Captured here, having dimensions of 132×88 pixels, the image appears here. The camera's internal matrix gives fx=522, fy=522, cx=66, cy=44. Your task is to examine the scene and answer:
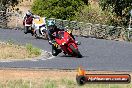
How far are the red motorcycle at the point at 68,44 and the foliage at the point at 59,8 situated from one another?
21.7 m

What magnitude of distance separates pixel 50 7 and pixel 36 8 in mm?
2208

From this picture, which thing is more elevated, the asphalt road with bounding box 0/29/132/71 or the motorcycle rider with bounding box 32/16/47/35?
the motorcycle rider with bounding box 32/16/47/35

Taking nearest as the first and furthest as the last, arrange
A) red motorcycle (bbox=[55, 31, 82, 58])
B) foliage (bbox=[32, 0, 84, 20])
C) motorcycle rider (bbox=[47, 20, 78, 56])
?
red motorcycle (bbox=[55, 31, 82, 58]) → motorcycle rider (bbox=[47, 20, 78, 56]) → foliage (bbox=[32, 0, 84, 20])

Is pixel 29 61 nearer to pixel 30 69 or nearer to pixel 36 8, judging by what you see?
pixel 30 69

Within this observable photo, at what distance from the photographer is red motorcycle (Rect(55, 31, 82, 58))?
907 inches

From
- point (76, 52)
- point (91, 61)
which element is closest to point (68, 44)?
point (76, 52)

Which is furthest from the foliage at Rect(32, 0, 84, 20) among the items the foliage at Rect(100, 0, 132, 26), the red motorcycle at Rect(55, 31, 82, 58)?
the red motorcycle at Rect(55, 31, 82, 58)

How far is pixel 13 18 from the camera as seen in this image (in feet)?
147

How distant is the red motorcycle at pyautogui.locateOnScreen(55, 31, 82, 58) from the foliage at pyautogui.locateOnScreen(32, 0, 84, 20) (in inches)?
854

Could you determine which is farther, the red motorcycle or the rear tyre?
the red motorcycle

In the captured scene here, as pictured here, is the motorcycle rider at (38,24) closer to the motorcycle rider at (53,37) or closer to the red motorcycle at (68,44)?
the motorcycle rider at (53,37)

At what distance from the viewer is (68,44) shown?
76.5 feet

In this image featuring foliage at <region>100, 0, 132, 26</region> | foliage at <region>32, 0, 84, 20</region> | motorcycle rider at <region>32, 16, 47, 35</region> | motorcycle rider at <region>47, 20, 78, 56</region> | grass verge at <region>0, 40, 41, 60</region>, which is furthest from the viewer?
foliage at <region>32, 0, 84, 20</region>

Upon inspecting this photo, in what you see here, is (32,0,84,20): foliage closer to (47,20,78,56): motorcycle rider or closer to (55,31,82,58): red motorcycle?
(47,20,78,56): motorcycle rider
